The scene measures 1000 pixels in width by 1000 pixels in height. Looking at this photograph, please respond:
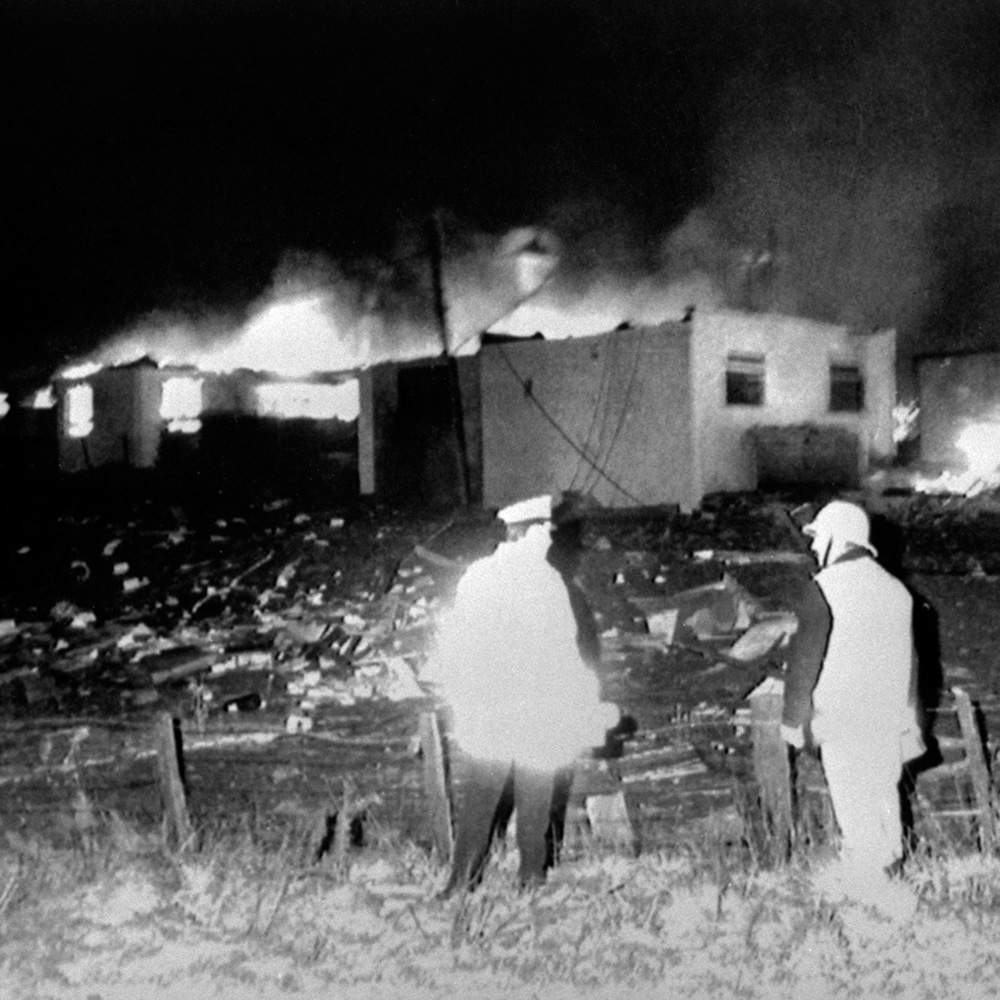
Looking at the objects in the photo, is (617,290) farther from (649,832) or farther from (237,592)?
(649,832)

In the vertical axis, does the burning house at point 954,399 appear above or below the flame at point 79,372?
below

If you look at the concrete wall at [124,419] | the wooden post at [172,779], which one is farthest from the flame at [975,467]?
the concrete wall at [124,419]

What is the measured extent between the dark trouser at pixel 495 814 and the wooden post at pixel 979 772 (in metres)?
2.28

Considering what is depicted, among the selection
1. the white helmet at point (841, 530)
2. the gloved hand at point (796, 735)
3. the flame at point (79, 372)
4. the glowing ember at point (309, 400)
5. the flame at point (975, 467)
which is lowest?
the gloved hand at point (796, 735)

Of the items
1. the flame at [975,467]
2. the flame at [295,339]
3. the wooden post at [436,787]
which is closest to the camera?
the wooden post at [436,787]

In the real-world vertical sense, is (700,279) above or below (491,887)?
above

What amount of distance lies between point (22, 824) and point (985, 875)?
528 cm

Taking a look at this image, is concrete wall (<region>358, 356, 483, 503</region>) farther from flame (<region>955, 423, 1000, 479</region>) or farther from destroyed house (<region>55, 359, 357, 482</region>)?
flame (<region>955, 423, 1000, 479</region>)

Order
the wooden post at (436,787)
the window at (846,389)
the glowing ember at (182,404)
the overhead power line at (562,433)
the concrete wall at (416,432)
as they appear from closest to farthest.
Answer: the wooden post at (436,787)
the overhead power line at (562,433)
the window at (846,389)
the concrete wall at (416,432)
the glowing ember at (182,404)

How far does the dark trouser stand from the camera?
18.3 ft

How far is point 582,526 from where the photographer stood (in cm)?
1745

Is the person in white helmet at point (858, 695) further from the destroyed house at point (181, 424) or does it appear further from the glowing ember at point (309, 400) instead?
the glowing ember at point (309, 400)

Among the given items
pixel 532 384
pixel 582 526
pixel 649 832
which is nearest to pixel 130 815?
pixel 649 832

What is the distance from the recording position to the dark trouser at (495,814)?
5566mm
